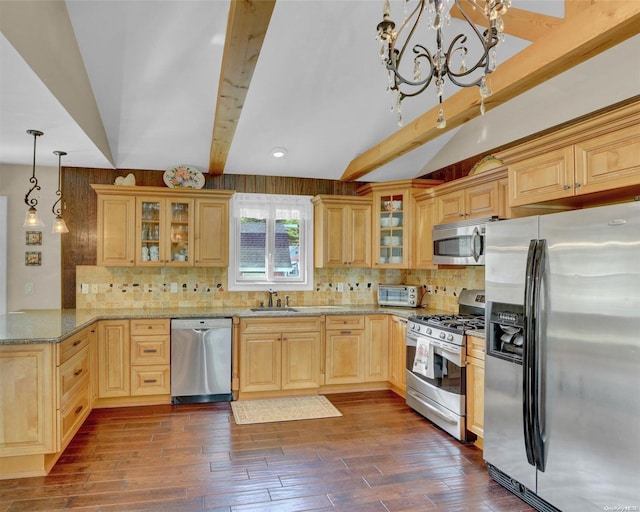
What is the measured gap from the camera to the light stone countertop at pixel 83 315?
307 cm

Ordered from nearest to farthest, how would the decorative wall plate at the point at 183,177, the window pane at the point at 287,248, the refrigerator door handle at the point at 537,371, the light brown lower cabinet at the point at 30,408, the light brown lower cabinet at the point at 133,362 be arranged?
the refrigerator door handle at the point at 537,371
the light brown lower cabinet at the point at 30,408
the light brown lower cabinet at the point at 133,362
the decorative wall plate at the point at 183,177
the window pane at the point at 287,248

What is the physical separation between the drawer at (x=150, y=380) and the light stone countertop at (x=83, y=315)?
52cm

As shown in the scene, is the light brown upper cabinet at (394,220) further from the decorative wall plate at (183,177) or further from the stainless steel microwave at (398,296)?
the decorative wall plate at (183,177)

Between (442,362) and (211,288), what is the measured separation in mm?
2693

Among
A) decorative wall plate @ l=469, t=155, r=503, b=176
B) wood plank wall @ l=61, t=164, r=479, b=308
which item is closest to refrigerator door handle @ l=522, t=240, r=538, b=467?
decorative wall plate @ l=469, t=155, r=503, b=176

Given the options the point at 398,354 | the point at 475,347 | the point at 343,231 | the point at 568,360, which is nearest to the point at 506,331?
the point at 475,347

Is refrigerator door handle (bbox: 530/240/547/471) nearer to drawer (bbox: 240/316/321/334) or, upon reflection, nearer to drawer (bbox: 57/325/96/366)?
drawer (bbox: 240/316/321/334)

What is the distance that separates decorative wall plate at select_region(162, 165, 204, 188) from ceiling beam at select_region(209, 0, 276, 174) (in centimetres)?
111

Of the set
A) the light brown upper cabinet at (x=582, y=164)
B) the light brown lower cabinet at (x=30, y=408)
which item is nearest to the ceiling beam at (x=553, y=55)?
the light brown upper cabinet at (x=582, y=164)

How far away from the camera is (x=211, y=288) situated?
5113 millimetres

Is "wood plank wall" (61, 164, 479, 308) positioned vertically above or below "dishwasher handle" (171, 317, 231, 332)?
above

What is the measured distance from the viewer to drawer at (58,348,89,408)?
124 inches

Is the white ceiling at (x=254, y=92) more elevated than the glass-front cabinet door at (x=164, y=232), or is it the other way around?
the white ceiling at (x=254, y=92)

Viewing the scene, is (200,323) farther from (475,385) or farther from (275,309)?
(475,385)
